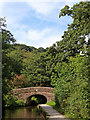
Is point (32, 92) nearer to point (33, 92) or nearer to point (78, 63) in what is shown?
point (33, 92)

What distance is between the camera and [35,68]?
32656 millimetres

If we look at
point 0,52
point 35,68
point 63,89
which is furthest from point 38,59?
point 0,52

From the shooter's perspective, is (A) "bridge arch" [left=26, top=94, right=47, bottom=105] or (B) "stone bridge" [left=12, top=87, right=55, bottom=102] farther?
(A) "bridge arch" [left=26, top=94, right=47, bottom=105]

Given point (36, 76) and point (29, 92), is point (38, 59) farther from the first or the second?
point (29, 92)

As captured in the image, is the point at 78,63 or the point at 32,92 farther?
the point at 32,92

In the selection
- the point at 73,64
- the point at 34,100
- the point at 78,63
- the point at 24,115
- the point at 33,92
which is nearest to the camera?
the point at 78,63

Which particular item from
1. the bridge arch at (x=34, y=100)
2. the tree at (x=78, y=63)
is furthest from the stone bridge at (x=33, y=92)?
the tree at (x=78, y=63)

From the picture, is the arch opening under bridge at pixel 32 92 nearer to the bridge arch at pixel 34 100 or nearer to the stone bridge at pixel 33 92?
the stone bridge at pixel 33 92

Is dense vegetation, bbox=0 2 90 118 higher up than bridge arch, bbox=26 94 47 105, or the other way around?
dense vegetation, bbox=0 2 90 118

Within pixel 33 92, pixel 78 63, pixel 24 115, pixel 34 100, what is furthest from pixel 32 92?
pixel 78 63

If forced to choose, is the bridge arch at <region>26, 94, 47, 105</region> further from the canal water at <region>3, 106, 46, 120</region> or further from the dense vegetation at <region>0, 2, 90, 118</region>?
the dense vegetation at <region>0, 2, 90, 118</region>

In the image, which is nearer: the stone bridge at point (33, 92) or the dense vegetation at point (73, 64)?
the dense vegetation at point (73, 64)

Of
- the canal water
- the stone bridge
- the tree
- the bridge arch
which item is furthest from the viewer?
the bridge arch

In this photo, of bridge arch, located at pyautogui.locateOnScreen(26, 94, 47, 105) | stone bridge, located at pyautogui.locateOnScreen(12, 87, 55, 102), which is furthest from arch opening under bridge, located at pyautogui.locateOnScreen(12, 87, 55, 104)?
bridge arch, located at pyautogui.locateOnScreen(26, 94, 47, 105)
